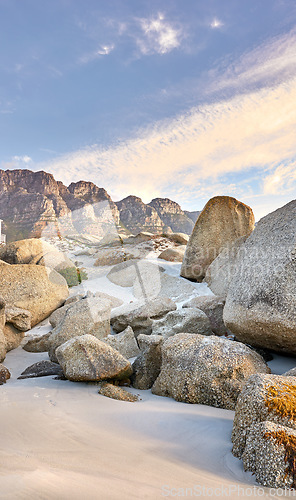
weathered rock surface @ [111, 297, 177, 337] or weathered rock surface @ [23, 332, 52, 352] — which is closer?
weathered rock surface @ [23, 332, 52, 352]

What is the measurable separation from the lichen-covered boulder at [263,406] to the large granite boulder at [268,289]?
1568 millimetres

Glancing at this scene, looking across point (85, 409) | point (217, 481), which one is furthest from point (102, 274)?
point (217, 481)

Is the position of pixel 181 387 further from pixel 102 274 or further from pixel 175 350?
pixel 102 274

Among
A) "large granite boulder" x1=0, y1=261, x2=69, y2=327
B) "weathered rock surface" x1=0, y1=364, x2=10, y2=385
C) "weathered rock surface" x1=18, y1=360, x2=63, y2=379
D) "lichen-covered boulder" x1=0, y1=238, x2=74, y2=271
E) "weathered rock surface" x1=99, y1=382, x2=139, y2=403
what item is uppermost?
"lichen-covered boulder" x1=0, y1=238, x2=74, y2=271

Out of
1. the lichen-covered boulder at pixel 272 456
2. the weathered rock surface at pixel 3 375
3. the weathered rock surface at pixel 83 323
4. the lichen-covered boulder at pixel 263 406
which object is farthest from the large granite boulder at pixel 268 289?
the weathered rock surface at pixel 3 375

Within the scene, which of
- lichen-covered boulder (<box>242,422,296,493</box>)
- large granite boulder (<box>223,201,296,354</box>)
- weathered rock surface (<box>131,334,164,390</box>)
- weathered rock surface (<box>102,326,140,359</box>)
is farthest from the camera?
weathered rock surface (<box>102,326,140,359</box>)

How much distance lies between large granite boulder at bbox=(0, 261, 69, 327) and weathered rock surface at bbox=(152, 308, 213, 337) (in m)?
3.59

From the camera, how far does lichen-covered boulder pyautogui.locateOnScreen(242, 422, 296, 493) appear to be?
5.56 ft

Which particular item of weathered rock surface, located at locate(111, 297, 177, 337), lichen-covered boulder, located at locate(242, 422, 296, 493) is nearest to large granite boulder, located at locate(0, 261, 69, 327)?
weathered rock surface, located at locate(111, 297, 177, 337)

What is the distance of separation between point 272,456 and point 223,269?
7064 mm

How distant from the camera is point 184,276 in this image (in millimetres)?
Answer: 9945

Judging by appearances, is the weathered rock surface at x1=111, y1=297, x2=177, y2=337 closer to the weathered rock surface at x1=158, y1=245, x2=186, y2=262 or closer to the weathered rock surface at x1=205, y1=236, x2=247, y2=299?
the weathered rock surface at x1=205, y1=236, x2=247, y2=299

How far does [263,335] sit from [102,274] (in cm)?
826

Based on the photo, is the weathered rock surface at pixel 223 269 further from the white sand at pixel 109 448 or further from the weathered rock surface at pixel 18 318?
the white sand at pixel 109 448
